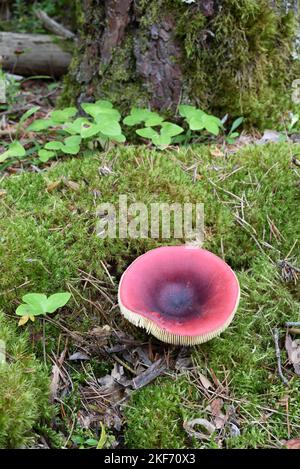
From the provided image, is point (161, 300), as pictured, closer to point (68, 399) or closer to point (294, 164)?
point (68, 399)

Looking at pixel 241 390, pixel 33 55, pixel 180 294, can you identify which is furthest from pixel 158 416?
pixel 33 55

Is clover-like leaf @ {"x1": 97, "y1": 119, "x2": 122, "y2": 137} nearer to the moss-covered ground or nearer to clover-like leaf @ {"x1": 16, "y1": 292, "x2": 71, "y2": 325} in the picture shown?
the moss-covered ground

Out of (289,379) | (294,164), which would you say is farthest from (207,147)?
(289,379)

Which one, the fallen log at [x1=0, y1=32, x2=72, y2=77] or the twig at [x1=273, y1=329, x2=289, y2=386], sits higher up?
the fallen log at [x1=0, y1=32, x2=72, y2=77]

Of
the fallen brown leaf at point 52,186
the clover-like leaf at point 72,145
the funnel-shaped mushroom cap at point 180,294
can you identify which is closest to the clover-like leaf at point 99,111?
the clover-like leaf at point 72,145

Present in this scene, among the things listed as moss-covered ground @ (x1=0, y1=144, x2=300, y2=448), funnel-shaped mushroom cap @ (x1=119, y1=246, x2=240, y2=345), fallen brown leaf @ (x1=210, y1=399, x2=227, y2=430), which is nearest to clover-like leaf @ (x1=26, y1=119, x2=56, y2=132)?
moss-covered ground @ (x1=0, y1=144, x2=300, y2=448)

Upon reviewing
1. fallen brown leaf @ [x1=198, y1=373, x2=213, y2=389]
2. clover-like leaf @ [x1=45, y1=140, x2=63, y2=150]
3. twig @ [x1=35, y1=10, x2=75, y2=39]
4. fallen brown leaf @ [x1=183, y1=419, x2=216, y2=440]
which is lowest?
fallen brown leaf @ [x1=183, y1=419, x2=216, y2=440]

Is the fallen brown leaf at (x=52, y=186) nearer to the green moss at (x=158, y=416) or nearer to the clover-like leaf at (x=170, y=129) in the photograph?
the clover-like leaf at (x=170, y=129)
